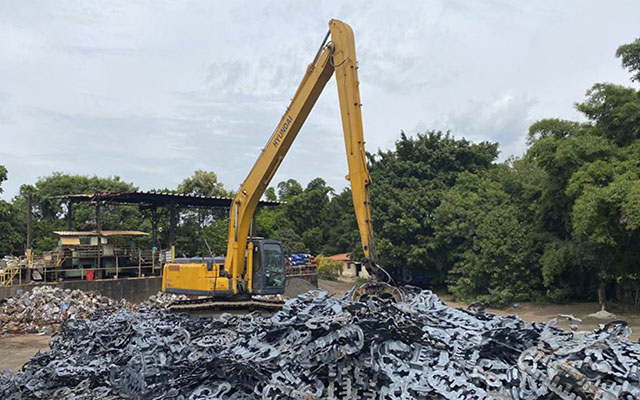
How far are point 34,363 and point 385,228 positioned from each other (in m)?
20.0

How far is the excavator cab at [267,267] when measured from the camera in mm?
11219

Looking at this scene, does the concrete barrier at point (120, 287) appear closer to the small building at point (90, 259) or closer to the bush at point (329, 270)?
the small building at point (90, 259)

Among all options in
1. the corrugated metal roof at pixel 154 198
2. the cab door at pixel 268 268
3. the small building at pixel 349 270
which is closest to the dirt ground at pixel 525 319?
the cab door at pixel 268 268

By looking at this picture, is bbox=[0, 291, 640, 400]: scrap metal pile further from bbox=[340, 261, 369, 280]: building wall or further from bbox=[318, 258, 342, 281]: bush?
bbox=[340, 261, 369, 280]: building wall

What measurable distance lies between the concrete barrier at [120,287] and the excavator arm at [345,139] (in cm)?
1079

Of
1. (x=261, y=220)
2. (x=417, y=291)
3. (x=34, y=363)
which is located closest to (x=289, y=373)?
(x=417, y=291)

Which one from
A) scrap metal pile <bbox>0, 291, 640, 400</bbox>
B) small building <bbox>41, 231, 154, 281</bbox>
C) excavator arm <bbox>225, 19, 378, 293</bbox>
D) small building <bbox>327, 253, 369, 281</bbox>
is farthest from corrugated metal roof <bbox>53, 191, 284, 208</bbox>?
scrap metal pile <bbox>0, 291, 640, 400</bbox>

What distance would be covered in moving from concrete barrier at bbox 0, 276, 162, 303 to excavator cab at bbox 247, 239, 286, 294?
36.9ft

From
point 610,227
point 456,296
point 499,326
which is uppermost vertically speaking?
point 610,227

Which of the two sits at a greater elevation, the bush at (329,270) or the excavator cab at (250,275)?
the excavator cab at (250,275)

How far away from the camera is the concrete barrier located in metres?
19.0

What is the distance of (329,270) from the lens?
3391 centimetres

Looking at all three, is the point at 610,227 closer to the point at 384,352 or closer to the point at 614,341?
the point at 614,341

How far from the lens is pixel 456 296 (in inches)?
894
